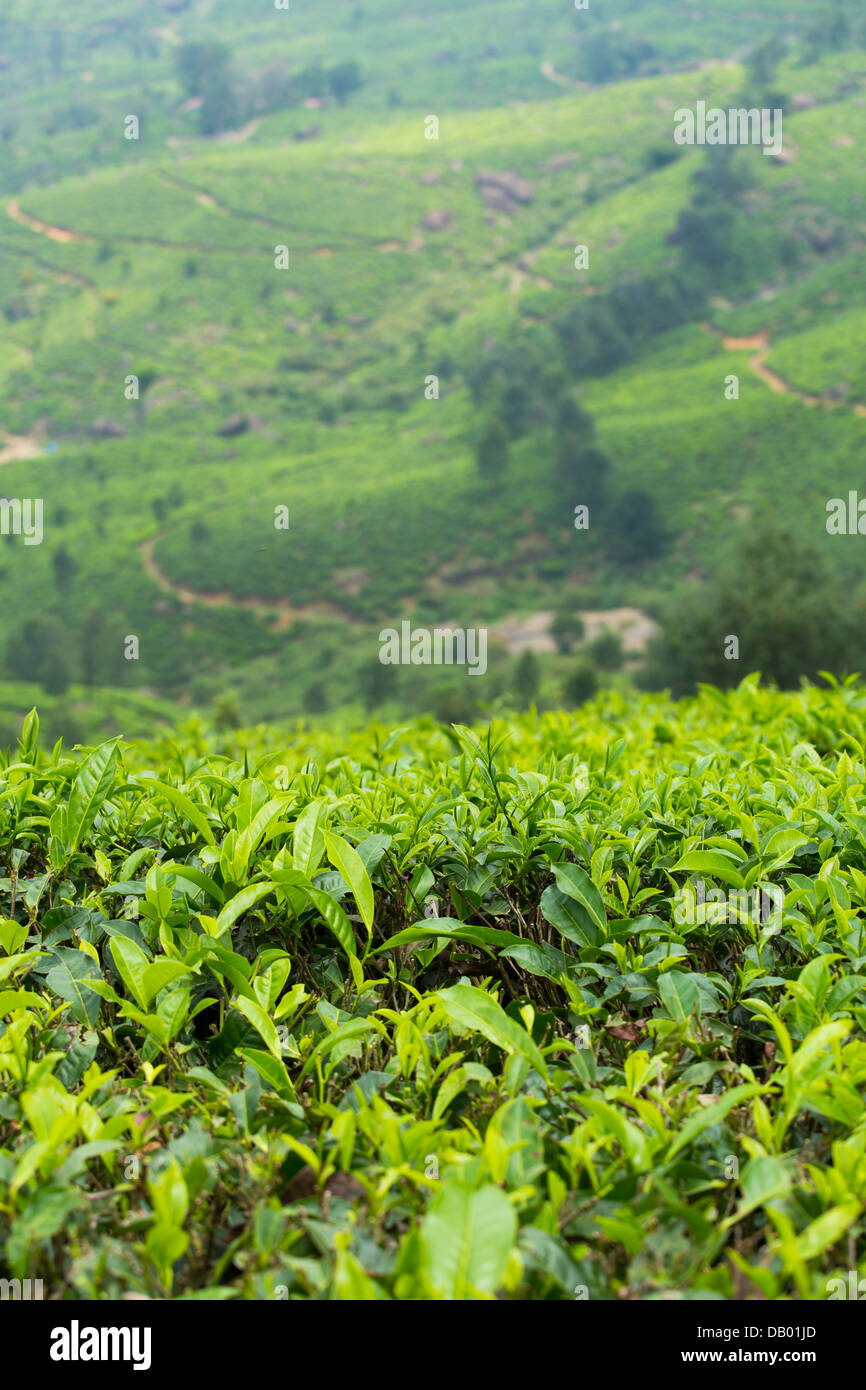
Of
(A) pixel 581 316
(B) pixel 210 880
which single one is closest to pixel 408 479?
(A) pixel 581 316

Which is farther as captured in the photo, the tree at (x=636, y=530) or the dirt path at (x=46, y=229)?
the dirt path at (x=46, y=229)

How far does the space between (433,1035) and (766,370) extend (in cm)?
7694

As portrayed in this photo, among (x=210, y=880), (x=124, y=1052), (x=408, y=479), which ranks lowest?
(x=124, y=1052)

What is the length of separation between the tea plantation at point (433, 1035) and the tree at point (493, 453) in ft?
227

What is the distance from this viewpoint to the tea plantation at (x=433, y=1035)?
1316 millimetres

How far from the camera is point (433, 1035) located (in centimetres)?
173

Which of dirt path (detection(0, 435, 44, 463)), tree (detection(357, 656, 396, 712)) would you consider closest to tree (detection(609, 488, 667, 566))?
tree (detection(357, 656, 396, 712))

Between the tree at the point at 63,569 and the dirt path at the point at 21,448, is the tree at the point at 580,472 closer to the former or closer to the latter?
the tree at the point at 63,569

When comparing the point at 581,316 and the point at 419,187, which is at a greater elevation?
the point at 419,187

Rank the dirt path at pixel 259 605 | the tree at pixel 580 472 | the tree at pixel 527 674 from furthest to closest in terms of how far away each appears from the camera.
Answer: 1. the tree at pixel 580 472
2. the dirt path at pixel 259 605
3. the tree at pixel 527 674

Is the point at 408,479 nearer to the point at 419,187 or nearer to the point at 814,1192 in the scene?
the point at 419,187

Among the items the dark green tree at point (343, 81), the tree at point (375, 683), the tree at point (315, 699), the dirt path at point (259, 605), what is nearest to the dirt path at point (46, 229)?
the dark green tree at point (343, 81)
